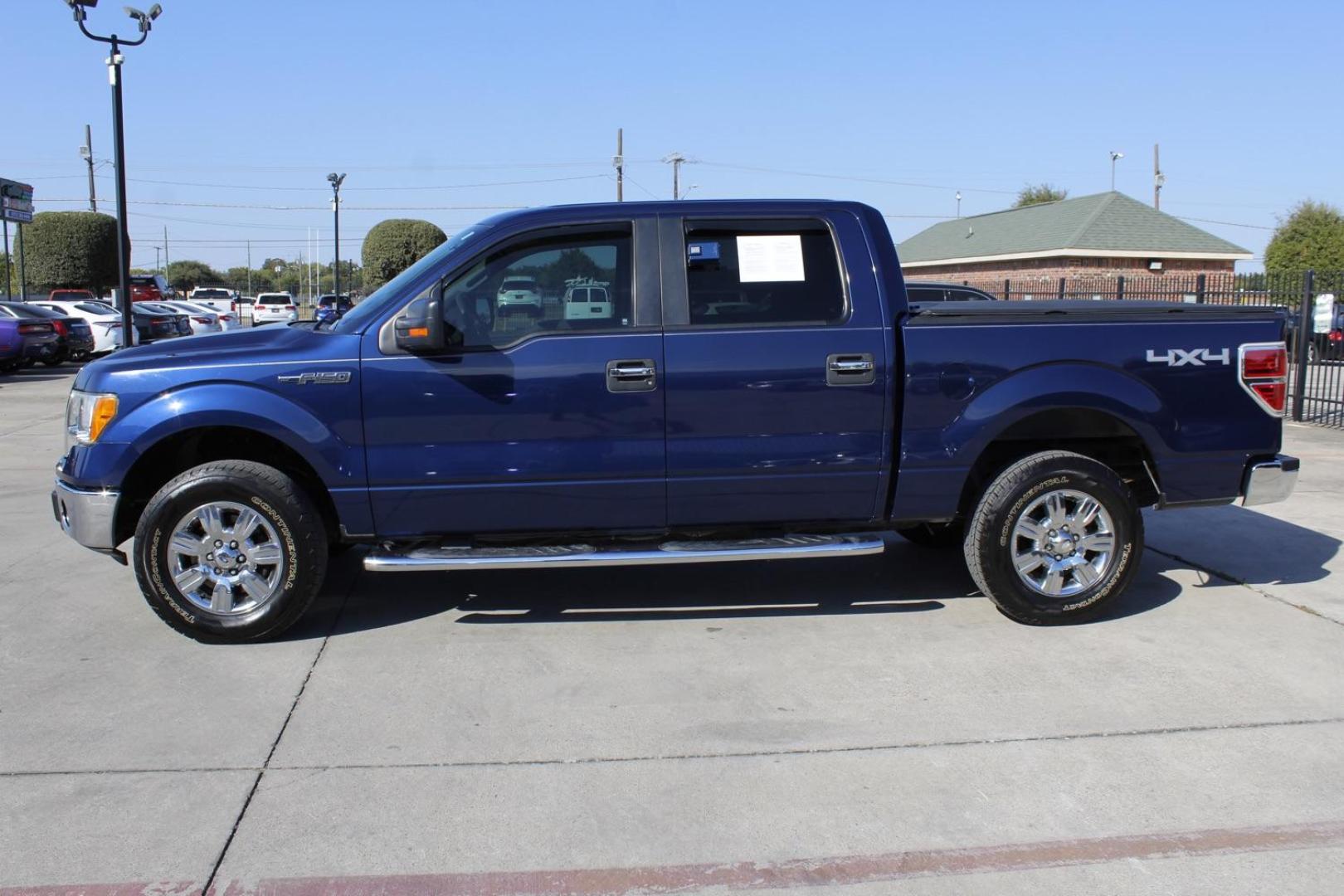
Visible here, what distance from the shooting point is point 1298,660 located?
4.99 metres

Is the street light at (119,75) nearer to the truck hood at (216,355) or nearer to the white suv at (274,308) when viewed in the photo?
the truck hood at (216,355)

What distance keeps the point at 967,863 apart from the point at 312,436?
3408 mm

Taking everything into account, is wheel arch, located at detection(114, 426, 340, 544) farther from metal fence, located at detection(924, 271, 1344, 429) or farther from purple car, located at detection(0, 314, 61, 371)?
purple car, located at detection(0, 314, 61, 371)

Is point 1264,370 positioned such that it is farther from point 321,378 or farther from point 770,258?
point 321,378

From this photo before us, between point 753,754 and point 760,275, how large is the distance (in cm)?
239

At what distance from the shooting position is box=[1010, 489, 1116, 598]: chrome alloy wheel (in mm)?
5449

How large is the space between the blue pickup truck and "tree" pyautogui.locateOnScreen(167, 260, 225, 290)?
103 metres

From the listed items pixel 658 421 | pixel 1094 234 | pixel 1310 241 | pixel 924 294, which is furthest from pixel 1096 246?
pixel 658 421

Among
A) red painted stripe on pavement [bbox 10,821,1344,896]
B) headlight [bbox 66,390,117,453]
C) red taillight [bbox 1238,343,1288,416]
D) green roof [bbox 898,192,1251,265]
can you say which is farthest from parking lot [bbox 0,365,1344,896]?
green roof [bbox 898,192,1251,265]

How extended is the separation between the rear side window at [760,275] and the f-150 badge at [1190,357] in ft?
5.29

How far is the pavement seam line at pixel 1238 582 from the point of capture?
18.6ft

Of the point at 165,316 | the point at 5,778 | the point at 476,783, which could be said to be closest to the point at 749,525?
the point at 476,783

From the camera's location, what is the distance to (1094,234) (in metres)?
36.8

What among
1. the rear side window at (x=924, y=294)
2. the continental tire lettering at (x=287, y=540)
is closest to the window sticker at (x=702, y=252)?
the continental tire lettering at (x=287, y=540)
